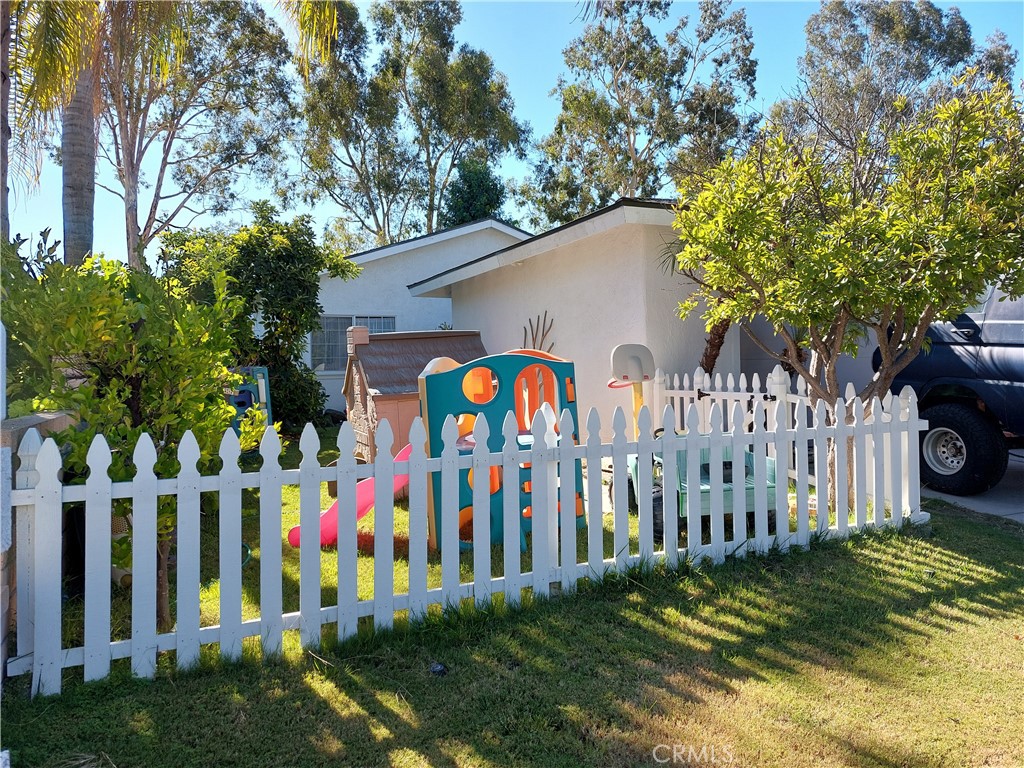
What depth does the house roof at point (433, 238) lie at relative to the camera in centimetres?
1548

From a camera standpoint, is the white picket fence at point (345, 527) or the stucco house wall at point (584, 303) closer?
the white picket fence at point (345, 527)

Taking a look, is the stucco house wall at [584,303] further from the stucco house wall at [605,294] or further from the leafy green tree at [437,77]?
the leafy green tree at [437,77]

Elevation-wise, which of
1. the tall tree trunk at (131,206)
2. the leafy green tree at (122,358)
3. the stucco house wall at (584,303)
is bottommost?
the leafy green tree at (122,358)

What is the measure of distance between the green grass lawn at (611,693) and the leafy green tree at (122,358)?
83 centimetres

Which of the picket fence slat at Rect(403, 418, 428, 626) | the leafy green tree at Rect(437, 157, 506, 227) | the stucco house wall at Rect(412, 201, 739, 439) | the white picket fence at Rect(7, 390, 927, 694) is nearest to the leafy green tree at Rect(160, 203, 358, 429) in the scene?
the stucco house wall at Rect(412, 201, 739, 439)

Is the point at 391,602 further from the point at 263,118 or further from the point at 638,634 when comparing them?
the point at 263,118

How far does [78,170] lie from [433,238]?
8.62 meters

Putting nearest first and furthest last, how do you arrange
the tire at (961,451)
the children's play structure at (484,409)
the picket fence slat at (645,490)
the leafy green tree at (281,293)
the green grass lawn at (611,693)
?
the green grass lawn at (611,693) → the picket fence slat at (645,490) → the children's play structure at (484,409) → the tire at (961,451) → the leafy green tree at (281,293)

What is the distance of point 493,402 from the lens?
16.8ft

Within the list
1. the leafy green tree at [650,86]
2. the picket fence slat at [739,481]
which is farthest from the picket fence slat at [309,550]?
the leafy green tree at [650,86]

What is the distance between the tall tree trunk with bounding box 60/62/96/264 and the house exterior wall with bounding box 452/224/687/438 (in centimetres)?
603

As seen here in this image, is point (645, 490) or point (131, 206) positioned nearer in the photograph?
point (645, 490)

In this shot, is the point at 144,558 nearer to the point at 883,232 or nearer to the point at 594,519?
the point at 594,519

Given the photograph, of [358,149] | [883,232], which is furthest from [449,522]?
[358,149]
